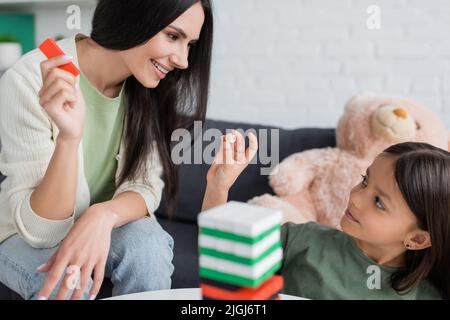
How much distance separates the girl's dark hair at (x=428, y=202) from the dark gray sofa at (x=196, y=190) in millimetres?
628

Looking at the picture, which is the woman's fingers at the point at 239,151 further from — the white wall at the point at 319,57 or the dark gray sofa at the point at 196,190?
the white wall at the point at 319,57

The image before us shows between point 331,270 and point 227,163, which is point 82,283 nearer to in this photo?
point 227,163

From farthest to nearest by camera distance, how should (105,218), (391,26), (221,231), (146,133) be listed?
1. (391,26)
2. (146,133)
3. (105,218)
4. (221,231)

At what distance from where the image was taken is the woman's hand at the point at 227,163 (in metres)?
0.92

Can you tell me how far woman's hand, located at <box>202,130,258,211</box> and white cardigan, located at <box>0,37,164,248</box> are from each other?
0.24 m

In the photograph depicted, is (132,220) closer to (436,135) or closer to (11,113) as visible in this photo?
(11,113)

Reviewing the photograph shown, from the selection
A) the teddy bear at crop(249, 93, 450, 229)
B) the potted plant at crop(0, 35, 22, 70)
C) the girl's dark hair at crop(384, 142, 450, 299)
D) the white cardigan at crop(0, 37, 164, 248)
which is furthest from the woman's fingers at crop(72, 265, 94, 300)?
the potted plant at crop(0, 35, 22, 70)

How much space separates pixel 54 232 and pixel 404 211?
2.03ft

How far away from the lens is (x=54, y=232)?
3.19ft

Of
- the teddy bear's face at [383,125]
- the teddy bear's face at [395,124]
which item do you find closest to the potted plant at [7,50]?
the teddy bear's face at [383,125]

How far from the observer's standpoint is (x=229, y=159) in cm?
94

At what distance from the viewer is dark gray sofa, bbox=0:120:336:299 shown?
154 cm

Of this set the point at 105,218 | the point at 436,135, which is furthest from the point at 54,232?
the point at 436,135

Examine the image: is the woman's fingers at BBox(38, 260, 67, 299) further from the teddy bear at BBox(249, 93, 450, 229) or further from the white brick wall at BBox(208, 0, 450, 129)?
the white brick wall at BBox(208, 0, 450, 129)
